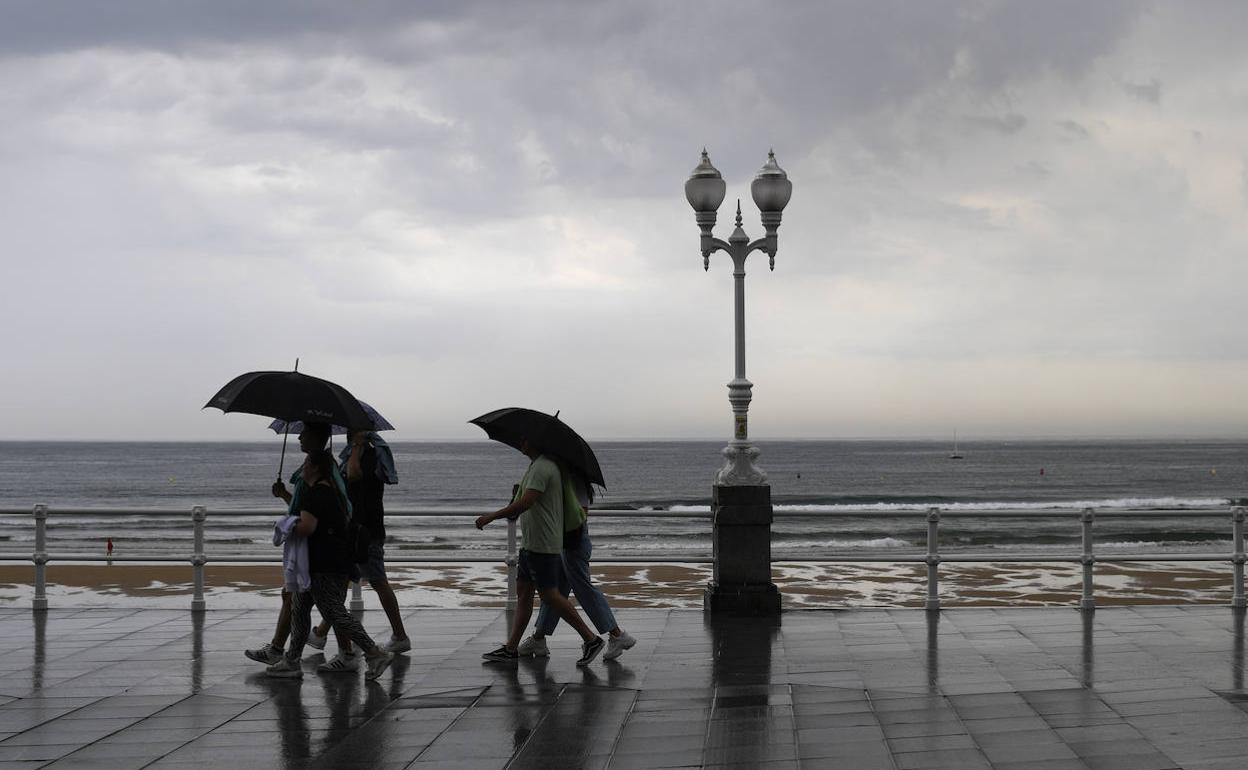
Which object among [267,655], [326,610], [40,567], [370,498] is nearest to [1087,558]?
[370,498]

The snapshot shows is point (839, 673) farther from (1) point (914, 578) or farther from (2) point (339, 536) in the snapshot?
(1) point (914, 578)

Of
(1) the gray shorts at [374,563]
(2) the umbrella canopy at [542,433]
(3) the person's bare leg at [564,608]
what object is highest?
(2) the umbrella canopy at [542,433]

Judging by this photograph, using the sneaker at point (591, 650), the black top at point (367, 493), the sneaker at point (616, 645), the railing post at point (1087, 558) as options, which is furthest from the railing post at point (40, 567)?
the railing post at point (1087, 558)

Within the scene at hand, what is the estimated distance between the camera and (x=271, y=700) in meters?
8.16

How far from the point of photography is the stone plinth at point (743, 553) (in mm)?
11852

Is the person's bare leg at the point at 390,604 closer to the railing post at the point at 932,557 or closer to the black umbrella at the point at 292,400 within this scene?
the black umbrella at the point at 292,400

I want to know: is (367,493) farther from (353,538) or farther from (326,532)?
(326,532)

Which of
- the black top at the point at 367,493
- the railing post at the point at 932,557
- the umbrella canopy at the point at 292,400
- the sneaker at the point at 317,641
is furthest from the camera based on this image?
the railing post at the point at 932,557

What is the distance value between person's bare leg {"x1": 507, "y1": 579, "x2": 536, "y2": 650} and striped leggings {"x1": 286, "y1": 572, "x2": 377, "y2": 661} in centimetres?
112

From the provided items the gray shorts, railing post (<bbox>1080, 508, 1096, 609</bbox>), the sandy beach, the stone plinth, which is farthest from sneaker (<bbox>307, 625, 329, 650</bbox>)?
railing post (<bbox>1080, 508, 1096, 609</bbox>)

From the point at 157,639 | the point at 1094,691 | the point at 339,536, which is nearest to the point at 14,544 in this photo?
the point at 157,639

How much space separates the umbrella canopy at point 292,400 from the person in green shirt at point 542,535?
1166 mm

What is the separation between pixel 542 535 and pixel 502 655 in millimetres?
988

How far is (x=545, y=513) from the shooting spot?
9.26m
